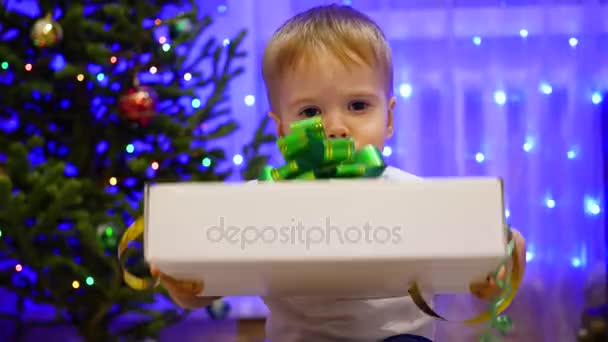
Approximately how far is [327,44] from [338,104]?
102 mm

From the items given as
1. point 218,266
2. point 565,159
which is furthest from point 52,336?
point 218,266

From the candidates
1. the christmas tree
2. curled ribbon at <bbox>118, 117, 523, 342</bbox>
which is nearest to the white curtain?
the christmas tree

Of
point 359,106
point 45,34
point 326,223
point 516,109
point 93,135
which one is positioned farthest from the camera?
point 516,109

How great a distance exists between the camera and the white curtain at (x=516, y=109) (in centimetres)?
262

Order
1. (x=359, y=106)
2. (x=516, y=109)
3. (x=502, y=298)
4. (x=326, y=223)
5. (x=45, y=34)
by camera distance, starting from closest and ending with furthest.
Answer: (x=326, y=223) → (x=502, y=298) → (x=359, y=106) → (x=45, y=34) → (x=516, y=109)

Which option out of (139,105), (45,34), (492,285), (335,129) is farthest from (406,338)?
(45,34)

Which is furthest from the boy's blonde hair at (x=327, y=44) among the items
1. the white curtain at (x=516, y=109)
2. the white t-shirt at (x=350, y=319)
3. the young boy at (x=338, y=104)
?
the white curtain at (x=516, y=109)

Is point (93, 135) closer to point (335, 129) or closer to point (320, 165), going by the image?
point (335, 129)

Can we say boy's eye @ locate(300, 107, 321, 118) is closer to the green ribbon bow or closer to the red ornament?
the green ribbon bow

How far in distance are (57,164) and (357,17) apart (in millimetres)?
1101

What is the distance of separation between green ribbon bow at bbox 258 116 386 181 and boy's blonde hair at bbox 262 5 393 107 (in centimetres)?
25

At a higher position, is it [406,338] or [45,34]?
[45,34]

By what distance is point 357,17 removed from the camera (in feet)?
4.19

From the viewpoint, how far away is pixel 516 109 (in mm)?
2660
